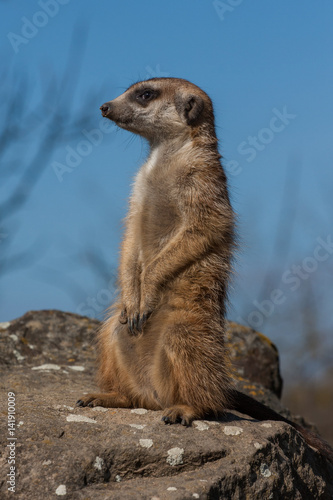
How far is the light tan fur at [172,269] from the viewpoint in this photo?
4.29 meters

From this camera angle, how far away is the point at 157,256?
4.65 m

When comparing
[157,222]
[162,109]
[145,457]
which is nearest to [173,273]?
[157,222]

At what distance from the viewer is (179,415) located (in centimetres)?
410

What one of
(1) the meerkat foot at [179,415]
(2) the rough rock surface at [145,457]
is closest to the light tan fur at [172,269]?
(1) the meerkat foot at [179,415]

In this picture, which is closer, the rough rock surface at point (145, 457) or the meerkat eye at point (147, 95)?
the rough rock surface at point (145, 457)

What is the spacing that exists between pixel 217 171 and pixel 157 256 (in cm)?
Answer: 83

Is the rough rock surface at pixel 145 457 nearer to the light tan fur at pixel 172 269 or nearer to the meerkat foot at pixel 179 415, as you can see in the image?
the meerkat foot at pixel 179 415

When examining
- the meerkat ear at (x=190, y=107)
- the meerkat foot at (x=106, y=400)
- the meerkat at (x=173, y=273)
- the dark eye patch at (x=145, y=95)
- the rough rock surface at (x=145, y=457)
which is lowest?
the rough rock surface at (x=145, y=457)

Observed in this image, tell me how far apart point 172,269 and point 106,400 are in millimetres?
1055

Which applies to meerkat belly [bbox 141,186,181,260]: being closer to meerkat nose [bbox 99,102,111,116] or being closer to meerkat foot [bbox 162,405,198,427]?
meerkat nose [bbox 99,102,111,116]

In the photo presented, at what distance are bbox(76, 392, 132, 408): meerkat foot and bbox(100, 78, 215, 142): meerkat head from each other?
212 centimetres

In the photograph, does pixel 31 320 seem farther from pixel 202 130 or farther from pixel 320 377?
pixel 320 377

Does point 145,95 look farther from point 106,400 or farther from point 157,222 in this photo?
point 106,400

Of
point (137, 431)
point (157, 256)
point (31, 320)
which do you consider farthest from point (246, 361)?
point (137, 431)
